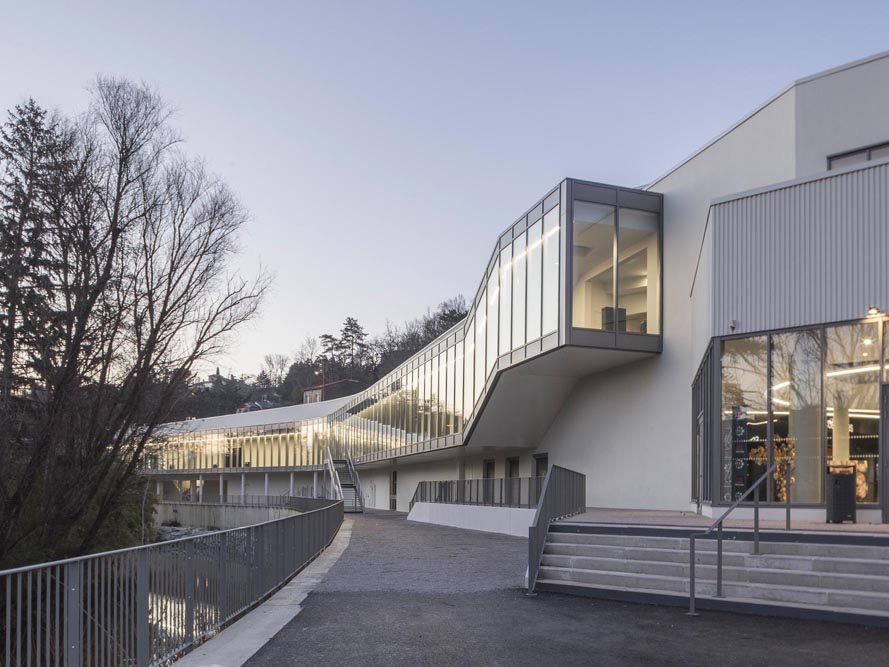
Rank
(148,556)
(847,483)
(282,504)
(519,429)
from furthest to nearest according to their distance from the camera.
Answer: (282,504) < (519,429) < (847,483) < (148,556)

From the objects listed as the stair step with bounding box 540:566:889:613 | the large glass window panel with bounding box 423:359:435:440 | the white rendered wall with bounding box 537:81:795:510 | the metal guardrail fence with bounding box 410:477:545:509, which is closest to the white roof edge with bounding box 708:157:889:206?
the white rendered wall with bounding box 537:81:795:510

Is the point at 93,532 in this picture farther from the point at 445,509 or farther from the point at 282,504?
the point at 282,504

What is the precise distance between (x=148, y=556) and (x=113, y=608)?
0.63m

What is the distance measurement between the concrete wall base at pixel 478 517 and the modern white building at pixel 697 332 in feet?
2.89

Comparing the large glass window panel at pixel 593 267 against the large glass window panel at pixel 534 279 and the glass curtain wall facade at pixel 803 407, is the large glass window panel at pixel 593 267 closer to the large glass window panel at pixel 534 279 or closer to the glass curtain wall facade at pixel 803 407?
the large glass window panel at pixel 534 279

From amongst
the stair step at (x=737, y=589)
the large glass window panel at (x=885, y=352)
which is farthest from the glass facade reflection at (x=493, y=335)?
the stair step at (x=737, y=589)

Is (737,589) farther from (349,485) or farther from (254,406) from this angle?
(254,406)

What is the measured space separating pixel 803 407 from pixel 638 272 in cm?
1128

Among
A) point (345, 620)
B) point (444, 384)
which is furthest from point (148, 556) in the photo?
point (444, 384)

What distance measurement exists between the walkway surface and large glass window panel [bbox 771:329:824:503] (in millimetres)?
6299

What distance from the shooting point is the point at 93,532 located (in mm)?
21500

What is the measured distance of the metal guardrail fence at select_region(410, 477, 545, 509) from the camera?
85.7ft

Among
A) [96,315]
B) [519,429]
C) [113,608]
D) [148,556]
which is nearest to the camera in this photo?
[113,608]

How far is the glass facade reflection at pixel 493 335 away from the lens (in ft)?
89.4
